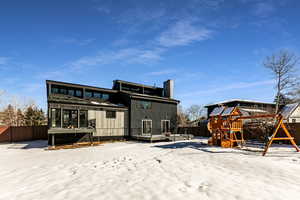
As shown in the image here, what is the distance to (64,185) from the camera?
5.51 metres

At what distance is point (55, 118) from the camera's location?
1512 centimetres

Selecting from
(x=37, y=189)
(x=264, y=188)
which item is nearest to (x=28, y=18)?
(x=37, y=189)

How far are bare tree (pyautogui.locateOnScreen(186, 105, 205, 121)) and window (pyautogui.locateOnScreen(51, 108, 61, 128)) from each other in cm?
4055

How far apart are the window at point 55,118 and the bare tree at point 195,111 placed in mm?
40554

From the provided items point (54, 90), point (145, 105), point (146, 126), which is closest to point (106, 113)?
point (145, 105)

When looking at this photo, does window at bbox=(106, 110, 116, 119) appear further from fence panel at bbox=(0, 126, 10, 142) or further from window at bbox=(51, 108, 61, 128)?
fence panel at bbox=(0, 126, 10, 142)

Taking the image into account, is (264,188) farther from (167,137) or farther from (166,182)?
(167,137)

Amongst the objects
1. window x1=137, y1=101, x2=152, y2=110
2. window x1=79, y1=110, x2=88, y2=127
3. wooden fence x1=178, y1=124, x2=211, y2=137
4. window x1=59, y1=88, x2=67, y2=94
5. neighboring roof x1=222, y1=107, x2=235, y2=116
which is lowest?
wooden fence x1=178, y1=124, x2=211, y2=137

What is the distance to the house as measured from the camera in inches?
603

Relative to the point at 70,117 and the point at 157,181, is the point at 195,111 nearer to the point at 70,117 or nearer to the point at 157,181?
the point at 70,117

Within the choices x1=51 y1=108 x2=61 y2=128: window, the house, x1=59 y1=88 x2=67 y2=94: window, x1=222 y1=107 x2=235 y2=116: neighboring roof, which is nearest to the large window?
the house

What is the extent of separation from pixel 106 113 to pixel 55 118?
14.8ft

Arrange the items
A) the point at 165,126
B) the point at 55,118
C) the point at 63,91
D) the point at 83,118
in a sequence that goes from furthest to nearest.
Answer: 1. the point at 165,126
2. the point at 63,91
3. the point at 83,118
4. the point at 55,118

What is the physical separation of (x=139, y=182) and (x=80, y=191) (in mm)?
1648
